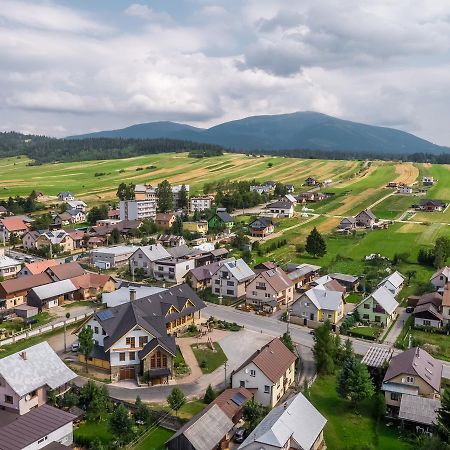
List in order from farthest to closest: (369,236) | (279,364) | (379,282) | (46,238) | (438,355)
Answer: (369,236), (46,238), (379,282), (438,355), (279,364)

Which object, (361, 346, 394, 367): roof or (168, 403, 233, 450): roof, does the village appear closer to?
(168, 403, 233, 450): roof

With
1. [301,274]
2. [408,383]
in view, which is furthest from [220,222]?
[408,383]

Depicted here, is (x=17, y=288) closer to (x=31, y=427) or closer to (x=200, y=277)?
(x=200, y=277)

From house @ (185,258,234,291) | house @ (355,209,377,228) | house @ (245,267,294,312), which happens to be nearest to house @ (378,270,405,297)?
house @ (245,267,294,312)

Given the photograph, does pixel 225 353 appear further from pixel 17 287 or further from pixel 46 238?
pixel 46 238

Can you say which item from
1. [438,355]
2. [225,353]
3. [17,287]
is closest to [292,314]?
[225,353]

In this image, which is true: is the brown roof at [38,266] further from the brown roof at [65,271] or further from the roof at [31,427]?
the roof at [31,427]
